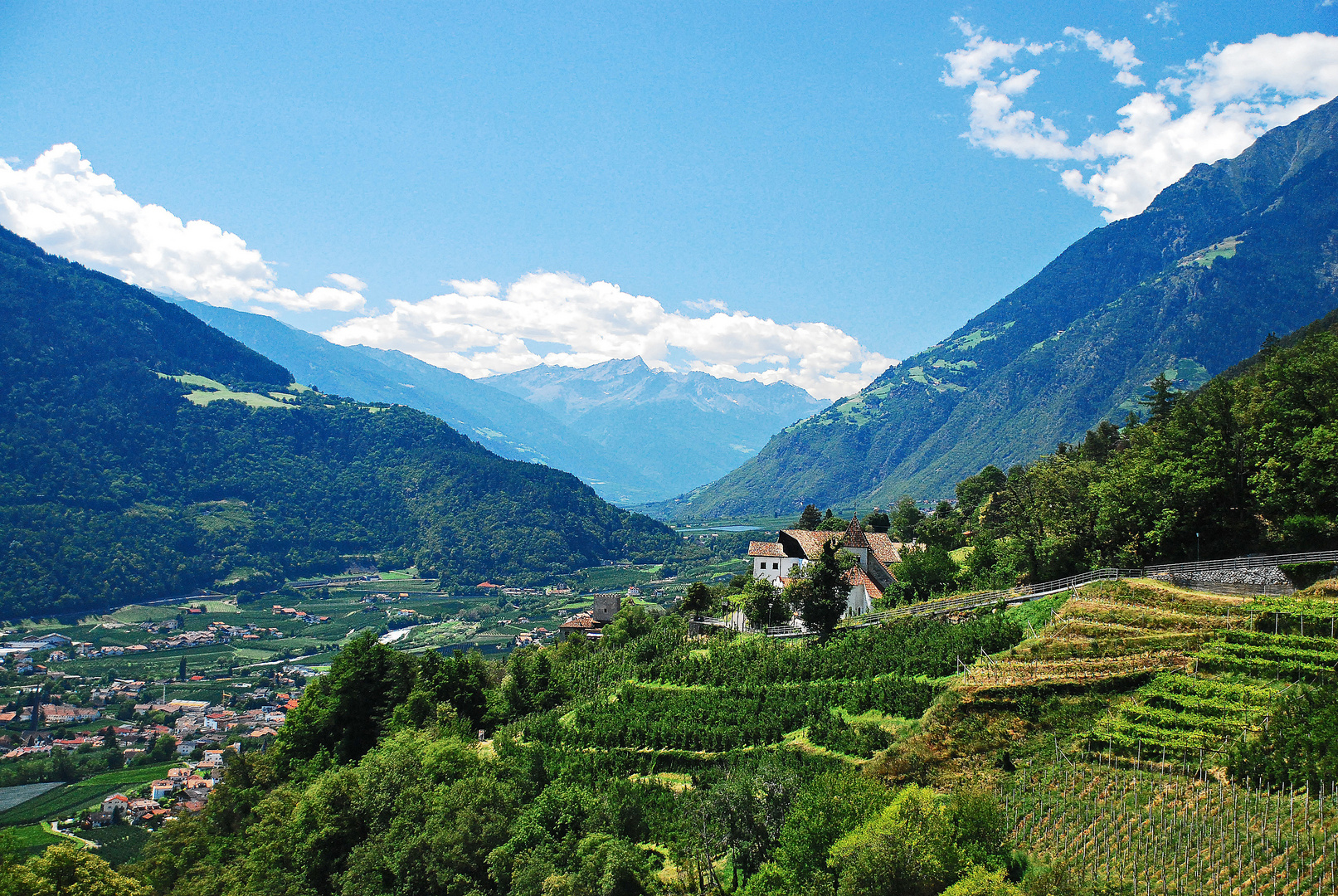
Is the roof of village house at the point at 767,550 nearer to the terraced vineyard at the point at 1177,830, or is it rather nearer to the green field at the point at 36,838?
the terraced vineyard at the point at 1177,830

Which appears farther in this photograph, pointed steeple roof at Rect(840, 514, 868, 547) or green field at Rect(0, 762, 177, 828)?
green field at Rect(0, 762, 177, 828)

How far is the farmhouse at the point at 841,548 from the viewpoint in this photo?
58.4 meters

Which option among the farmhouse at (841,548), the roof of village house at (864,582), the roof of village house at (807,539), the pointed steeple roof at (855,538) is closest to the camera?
the roof of village house at (864,582)

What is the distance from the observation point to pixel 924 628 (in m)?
40.2

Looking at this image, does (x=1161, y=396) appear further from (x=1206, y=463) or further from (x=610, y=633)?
(x=610, y=633)

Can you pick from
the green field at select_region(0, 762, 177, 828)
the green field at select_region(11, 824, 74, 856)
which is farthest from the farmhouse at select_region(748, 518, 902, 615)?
the green field at select_region(0, 762, 177, 828)

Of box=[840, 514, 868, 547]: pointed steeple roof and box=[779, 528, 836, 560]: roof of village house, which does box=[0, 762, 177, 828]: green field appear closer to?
box=[779, 528, 836, 560]: roof of village house

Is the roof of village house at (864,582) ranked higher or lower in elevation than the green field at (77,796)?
higher

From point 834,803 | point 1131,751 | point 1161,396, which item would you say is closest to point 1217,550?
point 1131,751

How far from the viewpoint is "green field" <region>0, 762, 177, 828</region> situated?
74.0 meters

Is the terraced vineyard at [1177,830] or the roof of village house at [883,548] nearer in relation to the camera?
the terraced vineyard at [1177,830]

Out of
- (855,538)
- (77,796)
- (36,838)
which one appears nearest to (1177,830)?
(855,538)

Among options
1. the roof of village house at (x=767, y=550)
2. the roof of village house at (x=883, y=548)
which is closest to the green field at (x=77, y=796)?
the roof of village house at (x=767, y=550)

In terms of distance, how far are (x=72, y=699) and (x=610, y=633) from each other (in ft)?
317
